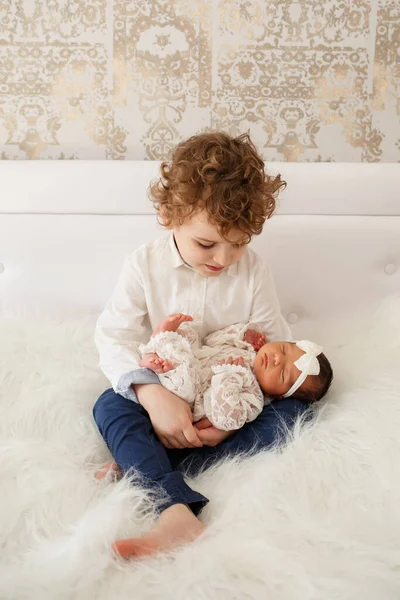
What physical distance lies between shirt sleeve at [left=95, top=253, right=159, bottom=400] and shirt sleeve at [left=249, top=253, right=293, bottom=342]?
0.26 metres

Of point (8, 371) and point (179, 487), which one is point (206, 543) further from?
point (8, 371)

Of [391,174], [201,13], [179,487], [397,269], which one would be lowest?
[179,487]

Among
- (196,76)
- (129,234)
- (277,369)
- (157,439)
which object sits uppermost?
(196,76)

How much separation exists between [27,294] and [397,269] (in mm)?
1045

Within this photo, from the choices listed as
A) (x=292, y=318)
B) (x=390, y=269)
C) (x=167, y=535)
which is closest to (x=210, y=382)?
(x=167, y=535)

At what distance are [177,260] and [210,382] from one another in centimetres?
30

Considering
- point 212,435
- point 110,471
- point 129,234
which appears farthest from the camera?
point 129,234

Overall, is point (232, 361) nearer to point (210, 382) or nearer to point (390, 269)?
point (210, 382)

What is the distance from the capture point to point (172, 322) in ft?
4.39

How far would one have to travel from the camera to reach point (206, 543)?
2.99ft

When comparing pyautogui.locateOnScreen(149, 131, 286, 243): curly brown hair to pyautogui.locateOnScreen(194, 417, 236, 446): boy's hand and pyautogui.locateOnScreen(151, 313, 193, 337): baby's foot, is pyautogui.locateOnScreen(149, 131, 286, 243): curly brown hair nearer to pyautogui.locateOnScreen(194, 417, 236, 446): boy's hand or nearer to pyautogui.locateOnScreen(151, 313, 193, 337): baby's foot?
pyautogui.locateOnScreen(151, 313, 193, 337): baby's foot

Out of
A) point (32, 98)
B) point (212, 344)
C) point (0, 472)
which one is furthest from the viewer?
point (32, 98)

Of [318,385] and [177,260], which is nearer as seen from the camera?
[318,385]

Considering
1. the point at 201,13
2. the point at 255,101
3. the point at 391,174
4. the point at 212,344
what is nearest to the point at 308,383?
the point at 212,344
